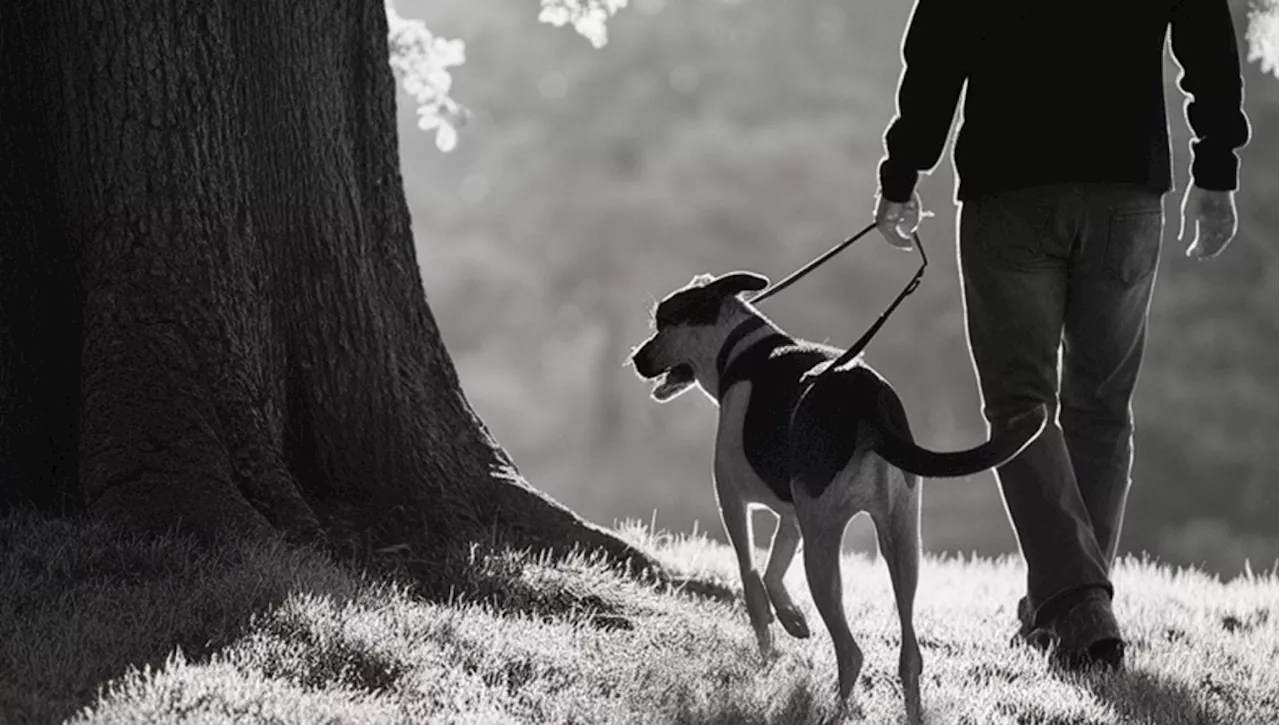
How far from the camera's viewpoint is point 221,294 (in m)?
5.87

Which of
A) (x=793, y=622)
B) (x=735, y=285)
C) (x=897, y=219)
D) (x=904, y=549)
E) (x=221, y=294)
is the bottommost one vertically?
(x=793, y=622)

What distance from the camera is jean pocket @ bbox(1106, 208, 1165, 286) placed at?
539cm

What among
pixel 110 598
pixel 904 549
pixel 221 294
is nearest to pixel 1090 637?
pixel 904 549

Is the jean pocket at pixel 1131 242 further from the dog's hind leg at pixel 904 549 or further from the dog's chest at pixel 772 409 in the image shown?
the dog's hind leg at pixel 904 549

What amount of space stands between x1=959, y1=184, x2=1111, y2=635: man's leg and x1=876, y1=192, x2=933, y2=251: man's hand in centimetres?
29

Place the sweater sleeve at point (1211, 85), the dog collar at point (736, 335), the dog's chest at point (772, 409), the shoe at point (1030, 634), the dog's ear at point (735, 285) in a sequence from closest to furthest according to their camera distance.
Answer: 1. the dog's chest at point (772, 409)
2. the dog collar at point (736, 335)
3. the dog's ear at point (735, 285)
4. the sweater sleeve at point (1211, 85)
5. the shoe at point (1030, 634)

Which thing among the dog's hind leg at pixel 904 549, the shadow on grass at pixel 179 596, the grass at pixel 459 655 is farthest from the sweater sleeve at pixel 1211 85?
the shadow on grass at pixel 179 596

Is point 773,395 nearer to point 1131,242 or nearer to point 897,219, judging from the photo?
point 897,219

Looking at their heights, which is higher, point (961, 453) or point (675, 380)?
point (675, 380)

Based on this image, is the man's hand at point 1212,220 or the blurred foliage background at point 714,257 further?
the blurred foliage background at point 714,257

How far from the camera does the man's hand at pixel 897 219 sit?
537 centimetres

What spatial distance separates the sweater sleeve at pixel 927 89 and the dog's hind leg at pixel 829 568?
1.35 metres

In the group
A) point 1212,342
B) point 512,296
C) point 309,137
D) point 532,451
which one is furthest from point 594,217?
point 309,137

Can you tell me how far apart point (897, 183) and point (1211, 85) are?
1316 mm
